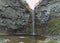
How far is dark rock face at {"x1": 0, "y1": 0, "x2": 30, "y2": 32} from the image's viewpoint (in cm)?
822

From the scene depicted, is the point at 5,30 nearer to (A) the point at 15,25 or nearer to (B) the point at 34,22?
(A) the point at 15,25

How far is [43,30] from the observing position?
8.18 m

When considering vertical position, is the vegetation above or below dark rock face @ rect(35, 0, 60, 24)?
below

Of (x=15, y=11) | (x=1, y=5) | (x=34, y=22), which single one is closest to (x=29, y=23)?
(x=34, y=22)

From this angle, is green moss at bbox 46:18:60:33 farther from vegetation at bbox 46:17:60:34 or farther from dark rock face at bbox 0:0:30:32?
dark rock face at bbox 0:0:30:32

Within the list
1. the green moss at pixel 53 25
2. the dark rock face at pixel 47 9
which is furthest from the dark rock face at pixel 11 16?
the green moss at pixel 53 25

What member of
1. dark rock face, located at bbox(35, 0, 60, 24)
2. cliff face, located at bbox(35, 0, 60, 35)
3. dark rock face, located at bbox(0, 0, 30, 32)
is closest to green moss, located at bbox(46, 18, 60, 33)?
cliff face, located at bbox(35, 0, 60, 35)

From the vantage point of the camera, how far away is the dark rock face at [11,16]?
8219 mm

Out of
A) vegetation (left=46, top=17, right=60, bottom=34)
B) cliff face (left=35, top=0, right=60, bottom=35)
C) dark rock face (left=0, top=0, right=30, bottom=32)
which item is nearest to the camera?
vegetation (left=46, top=17, right=60, bottom=34)

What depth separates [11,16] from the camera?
8.27m

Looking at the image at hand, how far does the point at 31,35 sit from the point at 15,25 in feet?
2.39

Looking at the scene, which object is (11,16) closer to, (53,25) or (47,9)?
(47,9)

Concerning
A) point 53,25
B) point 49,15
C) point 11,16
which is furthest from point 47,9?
point 11,16

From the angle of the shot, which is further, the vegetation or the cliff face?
the cliff face
